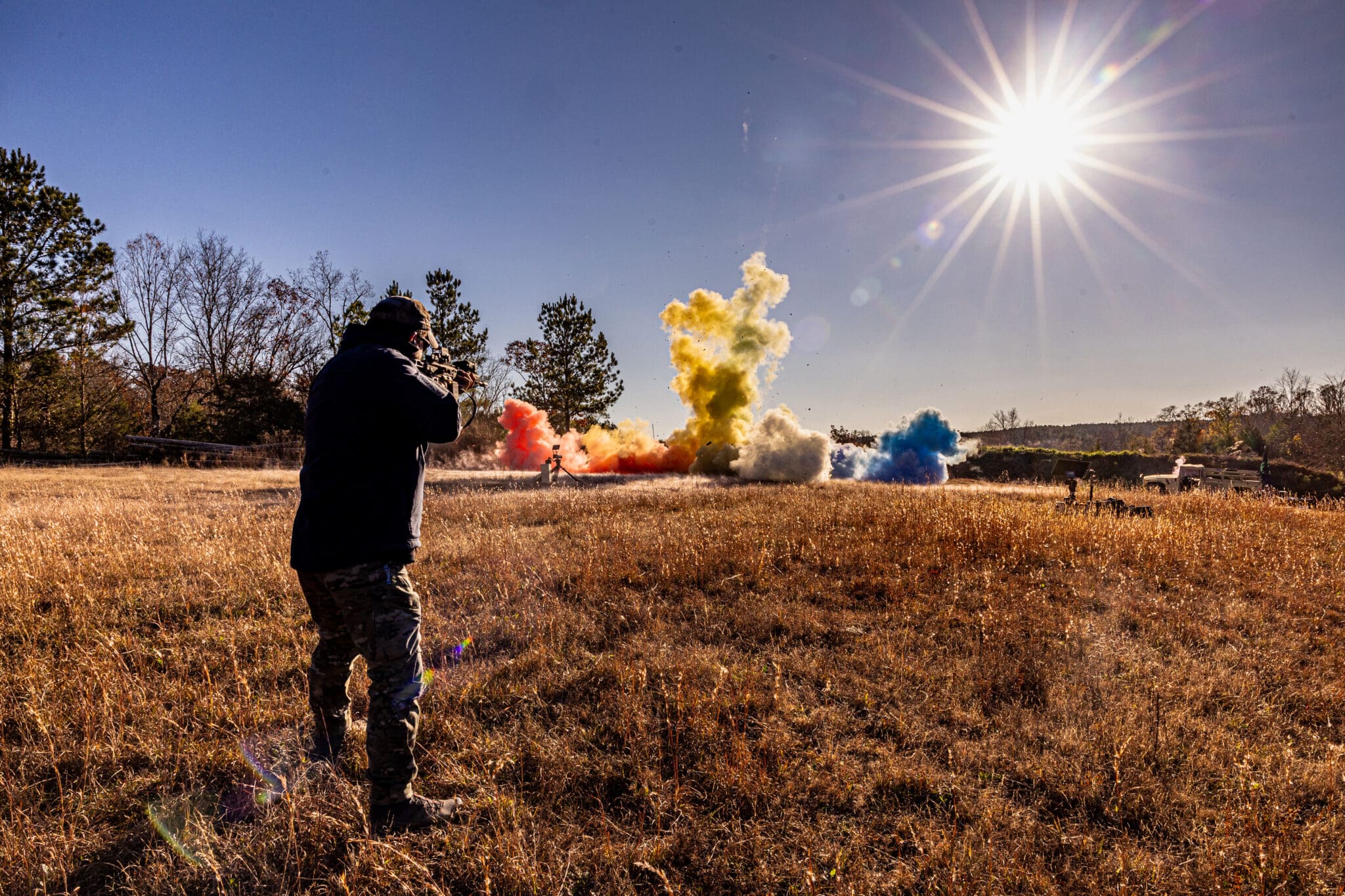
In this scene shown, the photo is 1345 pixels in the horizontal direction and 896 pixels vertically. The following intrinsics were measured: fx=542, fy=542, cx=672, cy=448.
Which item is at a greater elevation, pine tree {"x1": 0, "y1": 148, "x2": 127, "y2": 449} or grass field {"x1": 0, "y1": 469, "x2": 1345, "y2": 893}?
pine tree {"x1": 0, "y1": 148, "x2": 127, "y2": 449}

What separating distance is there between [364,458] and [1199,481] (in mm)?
25795

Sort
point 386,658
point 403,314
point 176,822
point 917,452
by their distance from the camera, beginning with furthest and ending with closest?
point 917,452, point 403,314, point 176,822, point 386,658

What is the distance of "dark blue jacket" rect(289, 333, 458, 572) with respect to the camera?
2893 millimetres

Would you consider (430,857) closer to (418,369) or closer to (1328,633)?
(418,369)

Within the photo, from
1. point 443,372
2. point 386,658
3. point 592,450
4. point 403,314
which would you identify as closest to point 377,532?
point 386,658

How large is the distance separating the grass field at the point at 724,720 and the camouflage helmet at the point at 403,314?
275 centimetres

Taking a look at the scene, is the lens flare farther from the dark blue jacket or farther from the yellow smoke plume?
the yellow smoke plume

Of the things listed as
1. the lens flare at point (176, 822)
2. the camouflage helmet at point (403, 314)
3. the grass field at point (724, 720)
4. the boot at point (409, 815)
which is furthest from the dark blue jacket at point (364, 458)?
the lens flare at point (176, 822)

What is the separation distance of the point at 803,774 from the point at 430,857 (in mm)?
2141

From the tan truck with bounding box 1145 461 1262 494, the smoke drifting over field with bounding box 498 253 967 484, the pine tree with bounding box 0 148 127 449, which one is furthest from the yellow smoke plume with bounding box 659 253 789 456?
the pine tree with bounding box 0 148 127 449

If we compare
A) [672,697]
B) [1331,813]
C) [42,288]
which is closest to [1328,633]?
[1331,813]

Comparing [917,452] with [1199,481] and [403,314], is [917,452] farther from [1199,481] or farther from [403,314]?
[403,314]

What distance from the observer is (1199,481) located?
1903 cm

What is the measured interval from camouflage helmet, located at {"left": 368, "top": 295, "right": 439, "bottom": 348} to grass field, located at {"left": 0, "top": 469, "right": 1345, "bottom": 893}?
2750mm
